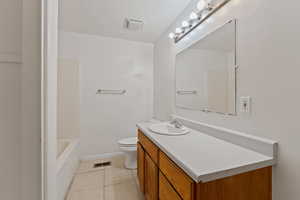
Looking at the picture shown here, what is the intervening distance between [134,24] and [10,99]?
1.90m

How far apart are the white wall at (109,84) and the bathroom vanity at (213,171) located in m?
1.75

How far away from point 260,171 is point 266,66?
62 centimetres

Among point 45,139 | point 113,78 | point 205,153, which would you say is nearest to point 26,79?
point 45,139

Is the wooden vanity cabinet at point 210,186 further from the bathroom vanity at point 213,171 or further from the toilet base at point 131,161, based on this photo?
the toilet base at point 131,161

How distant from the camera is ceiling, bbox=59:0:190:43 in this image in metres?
1.70

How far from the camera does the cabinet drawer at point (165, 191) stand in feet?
2.73

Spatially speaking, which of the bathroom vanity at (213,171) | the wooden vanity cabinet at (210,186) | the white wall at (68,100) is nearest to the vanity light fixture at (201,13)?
the bathroom vanity at (213,171)

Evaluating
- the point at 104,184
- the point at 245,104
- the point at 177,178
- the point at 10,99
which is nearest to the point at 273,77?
the point at 245,104

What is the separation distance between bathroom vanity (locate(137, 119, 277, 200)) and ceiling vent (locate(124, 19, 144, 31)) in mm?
1797

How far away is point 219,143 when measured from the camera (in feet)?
3.46

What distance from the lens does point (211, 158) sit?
0.79 metres

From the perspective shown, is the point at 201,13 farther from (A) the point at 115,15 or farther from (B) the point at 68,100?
(B) the point at 68,100

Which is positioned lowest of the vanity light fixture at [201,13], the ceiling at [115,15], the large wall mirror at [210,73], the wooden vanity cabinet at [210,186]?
the wooden vanity cabinet at [210,186]

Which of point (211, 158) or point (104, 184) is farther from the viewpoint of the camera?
point (104, 184)
